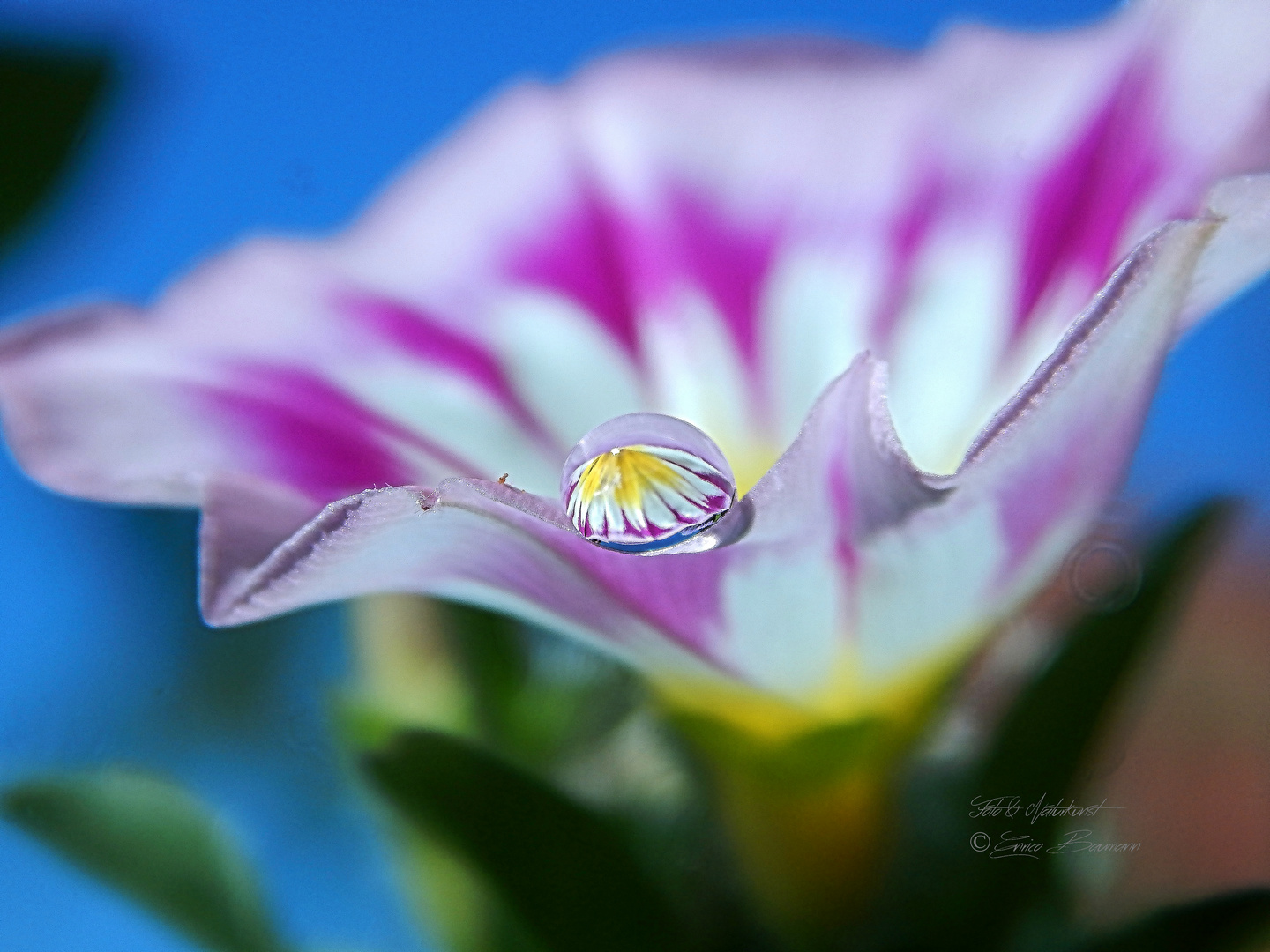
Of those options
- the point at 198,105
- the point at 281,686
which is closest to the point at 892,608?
the point at 281,686

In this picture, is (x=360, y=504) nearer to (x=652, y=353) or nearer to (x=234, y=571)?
(x=234, y=571)

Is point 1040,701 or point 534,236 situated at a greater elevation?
point 534,236

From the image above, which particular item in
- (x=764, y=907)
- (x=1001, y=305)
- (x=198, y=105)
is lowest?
(x=764, y=907)

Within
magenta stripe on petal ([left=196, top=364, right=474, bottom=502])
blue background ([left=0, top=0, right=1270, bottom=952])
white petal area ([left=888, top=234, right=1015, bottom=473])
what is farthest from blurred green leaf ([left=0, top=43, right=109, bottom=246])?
white petal area ([left=888, top=234, right=1015, bottom=473])

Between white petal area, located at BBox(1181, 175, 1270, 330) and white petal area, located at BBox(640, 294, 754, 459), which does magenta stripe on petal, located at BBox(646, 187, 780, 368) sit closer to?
white petal area, located at BBox(640, 294, 754, 459)

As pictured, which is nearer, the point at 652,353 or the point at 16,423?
the point at 16,423

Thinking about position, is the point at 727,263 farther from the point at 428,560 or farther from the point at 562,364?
the point at 428,560

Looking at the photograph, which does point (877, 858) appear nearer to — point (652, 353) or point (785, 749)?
point (785, 749)
